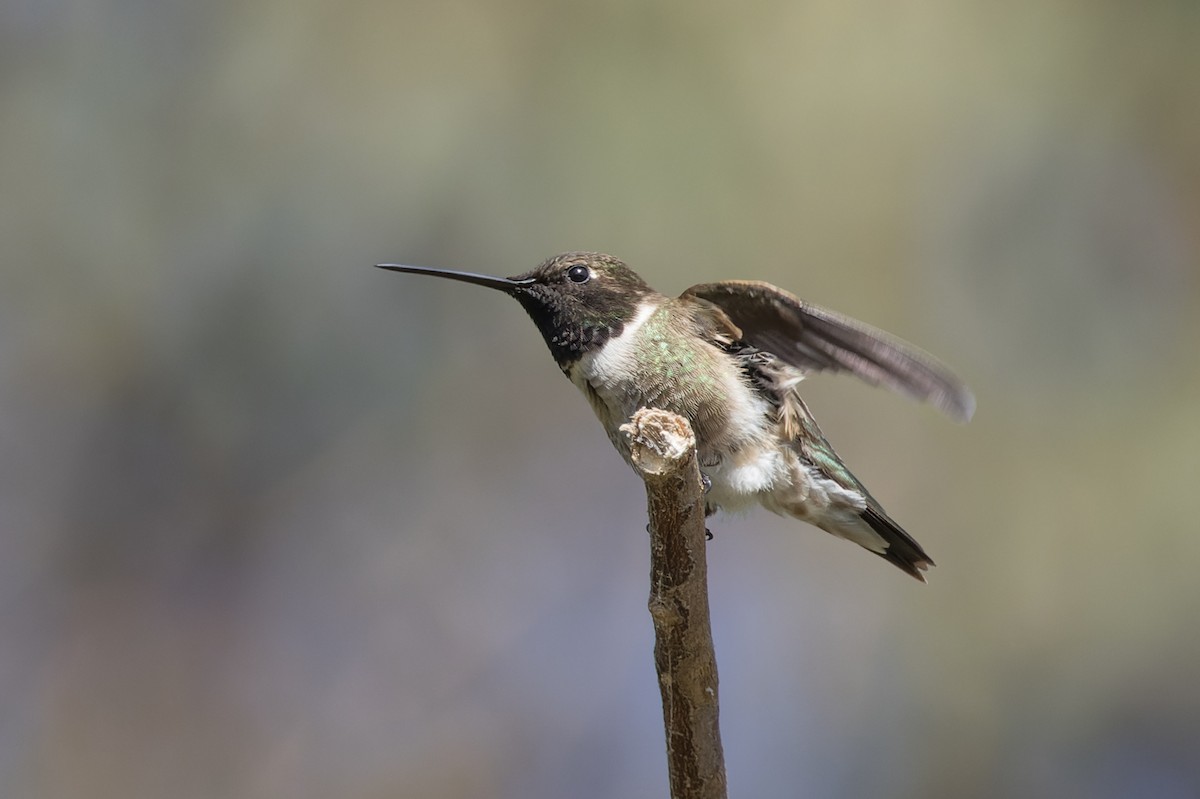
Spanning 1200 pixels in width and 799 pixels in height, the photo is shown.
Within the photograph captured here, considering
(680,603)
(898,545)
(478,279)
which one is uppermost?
(478,279)

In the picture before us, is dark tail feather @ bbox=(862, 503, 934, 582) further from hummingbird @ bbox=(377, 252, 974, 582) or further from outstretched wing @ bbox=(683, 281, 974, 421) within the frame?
outstretched wing @ bbox=(683, 281, 974, 421)

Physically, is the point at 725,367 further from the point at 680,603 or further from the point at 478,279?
the point at 680,603

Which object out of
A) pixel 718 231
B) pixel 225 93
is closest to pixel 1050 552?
pixel 718 231

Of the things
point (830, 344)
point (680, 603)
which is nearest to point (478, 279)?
point (830, 344)

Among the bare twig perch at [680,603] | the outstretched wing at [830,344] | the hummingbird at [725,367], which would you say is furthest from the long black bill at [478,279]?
the bare twig perch at [680,603]

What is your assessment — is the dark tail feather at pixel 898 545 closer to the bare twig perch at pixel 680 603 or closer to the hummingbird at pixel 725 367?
the hummingbird at pixel 725 367

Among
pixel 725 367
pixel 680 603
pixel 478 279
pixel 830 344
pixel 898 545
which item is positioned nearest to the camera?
pixel 680 603

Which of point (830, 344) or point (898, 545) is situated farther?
point (898, 545)

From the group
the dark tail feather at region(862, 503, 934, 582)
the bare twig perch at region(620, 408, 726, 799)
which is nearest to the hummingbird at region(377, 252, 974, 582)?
the dark tail feather at region(862, 503, 934, 582)
